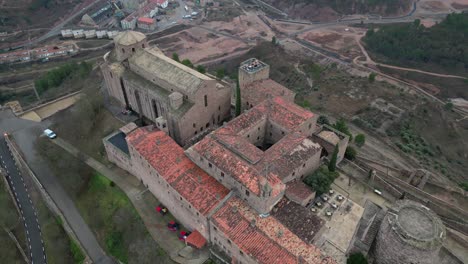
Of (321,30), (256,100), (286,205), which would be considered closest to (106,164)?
(256,100)

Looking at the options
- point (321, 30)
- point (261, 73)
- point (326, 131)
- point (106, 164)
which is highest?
point (261, 73)

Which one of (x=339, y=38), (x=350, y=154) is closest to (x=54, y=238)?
(x=350, y=154)

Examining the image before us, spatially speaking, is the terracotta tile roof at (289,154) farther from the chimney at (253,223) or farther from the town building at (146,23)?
the town building at (146,23)

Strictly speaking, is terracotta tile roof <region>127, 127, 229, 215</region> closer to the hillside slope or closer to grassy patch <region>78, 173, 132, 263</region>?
grassy patch <region>78, 173, 132, 263</region>

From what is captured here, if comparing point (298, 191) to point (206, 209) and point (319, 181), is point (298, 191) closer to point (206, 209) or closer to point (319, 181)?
point (319, 181)

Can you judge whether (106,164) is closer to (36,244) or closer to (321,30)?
(36,244)

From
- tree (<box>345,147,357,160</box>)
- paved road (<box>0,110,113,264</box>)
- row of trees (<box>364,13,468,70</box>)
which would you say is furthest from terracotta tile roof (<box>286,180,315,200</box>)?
row of trees (<box>364,13,468,70</box>)
